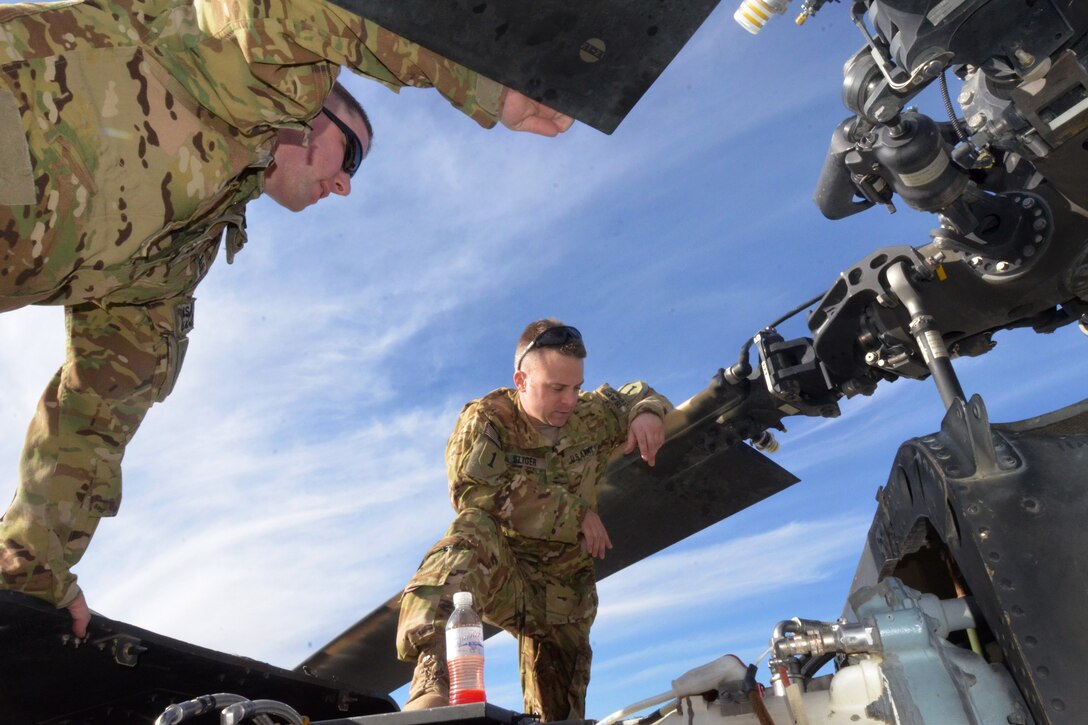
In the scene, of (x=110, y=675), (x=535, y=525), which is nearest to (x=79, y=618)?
(x=110, y=675)

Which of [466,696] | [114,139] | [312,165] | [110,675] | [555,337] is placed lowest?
[466,696]

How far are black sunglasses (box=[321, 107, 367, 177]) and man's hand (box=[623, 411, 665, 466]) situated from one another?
174 centimetres

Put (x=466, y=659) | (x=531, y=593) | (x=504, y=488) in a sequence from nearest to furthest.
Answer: (x=466, y=659), (x=504, y=488), (x=531, y=593)

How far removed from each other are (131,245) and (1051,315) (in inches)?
136

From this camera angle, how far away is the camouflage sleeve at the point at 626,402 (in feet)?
13.6

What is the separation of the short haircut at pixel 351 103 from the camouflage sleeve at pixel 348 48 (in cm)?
77

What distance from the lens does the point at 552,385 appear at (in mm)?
4074

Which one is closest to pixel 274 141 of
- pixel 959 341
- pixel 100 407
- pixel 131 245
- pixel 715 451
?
pixel 131 245

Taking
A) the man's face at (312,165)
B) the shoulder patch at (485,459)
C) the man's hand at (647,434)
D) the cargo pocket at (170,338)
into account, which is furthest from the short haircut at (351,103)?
the man's hand at (647,434)

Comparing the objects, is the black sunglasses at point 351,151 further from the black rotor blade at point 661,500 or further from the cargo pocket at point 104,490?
the black rotor blade at point 661,500

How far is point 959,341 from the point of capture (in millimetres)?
3596

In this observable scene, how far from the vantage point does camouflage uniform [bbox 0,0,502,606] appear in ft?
7.13

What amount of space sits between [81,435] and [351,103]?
1450 mm

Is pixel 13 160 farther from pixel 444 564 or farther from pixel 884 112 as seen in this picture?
pixel 884 112
